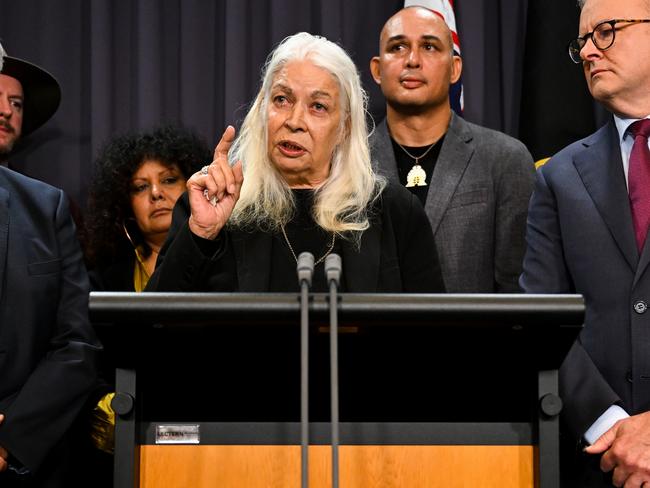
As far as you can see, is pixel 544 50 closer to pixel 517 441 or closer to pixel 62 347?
pixel 62 347

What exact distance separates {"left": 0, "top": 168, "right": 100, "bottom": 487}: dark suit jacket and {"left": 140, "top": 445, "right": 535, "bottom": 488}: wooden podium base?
3.17 feet

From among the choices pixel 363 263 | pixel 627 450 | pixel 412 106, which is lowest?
pixel 627 450

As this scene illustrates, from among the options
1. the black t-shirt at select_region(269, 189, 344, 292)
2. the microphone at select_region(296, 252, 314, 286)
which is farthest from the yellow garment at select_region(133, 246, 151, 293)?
the microphone at select_region(296, 252, 314, 286)

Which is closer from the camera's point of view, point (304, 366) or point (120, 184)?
point (304, 366)

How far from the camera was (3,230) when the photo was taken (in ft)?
7.95

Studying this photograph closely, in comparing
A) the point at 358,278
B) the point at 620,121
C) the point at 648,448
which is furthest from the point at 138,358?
the point at 620,121

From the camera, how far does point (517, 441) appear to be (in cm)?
147

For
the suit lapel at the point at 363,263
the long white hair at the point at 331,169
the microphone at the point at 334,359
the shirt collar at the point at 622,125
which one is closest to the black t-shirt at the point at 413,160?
the long white hair at the point at 331,169

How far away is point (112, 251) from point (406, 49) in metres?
1.28

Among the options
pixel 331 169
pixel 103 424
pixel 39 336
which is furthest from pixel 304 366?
pixel 103 424

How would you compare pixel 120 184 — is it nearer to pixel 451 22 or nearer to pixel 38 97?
pixel 38 97

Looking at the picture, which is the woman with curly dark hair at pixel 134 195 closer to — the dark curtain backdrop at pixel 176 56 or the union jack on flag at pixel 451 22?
the dark curtain backdrop at pixel 176 56

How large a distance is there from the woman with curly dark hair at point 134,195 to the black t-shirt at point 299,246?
3.76 ft

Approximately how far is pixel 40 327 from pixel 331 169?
0.86 m
